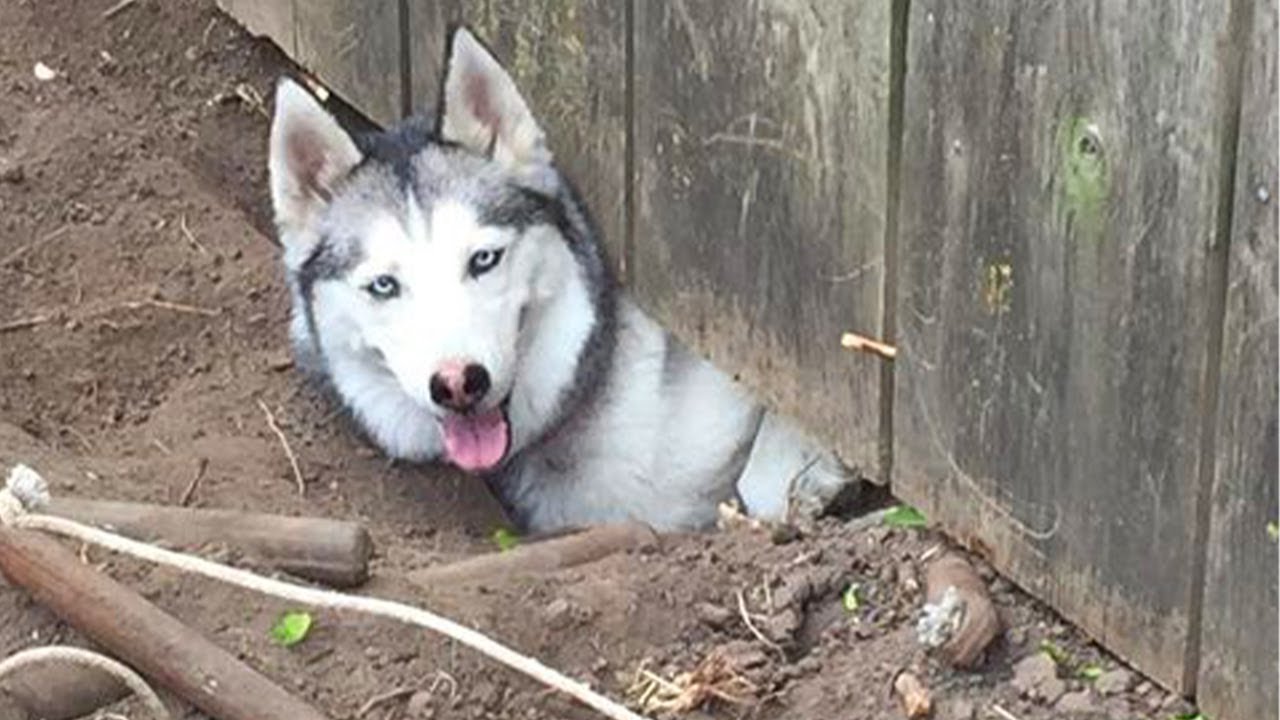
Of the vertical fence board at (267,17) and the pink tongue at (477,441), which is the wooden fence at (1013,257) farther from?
the vertical fence board at (267,17)

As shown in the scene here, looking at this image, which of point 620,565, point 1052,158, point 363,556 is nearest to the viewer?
point 1052,158

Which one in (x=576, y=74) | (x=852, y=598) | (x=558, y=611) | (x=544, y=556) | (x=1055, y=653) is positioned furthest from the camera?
(x=576, y=74)

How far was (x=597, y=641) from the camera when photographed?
312cm

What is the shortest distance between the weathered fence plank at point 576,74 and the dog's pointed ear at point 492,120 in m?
0.04

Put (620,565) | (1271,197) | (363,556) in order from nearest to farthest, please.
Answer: (1271,197) < (363,556) < (620,565)

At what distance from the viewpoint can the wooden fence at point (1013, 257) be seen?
8.64 ft

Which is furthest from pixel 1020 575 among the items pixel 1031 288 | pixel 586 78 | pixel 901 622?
pixel 586 78

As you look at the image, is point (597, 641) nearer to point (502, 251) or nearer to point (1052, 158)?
point (1052, 158)

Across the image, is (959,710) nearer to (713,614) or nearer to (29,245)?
(713,614)

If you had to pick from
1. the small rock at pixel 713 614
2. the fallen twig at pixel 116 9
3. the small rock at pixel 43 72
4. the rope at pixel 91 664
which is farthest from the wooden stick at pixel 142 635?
the fallen twig at pixel 116 9

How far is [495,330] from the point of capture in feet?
13.0

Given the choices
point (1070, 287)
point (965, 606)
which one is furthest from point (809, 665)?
point (1070, 287)

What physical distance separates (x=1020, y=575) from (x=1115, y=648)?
190 millimetres

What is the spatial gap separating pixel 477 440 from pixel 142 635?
136cm
